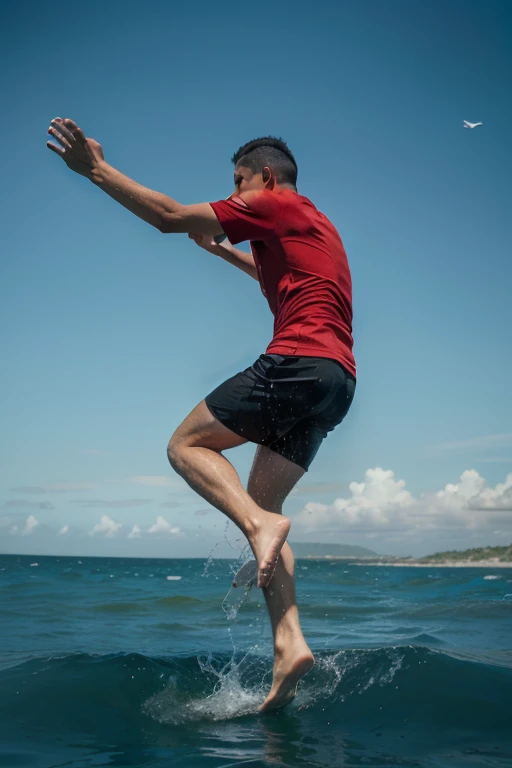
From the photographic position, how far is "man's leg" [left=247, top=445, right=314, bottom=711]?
2775mm

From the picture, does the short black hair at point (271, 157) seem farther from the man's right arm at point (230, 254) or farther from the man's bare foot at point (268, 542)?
the man's bare foot at point (268, 542)

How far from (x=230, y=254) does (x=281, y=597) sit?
5.90ft

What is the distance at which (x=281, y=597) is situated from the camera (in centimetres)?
296

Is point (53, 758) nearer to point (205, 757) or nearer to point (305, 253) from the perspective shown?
point (205, 757)

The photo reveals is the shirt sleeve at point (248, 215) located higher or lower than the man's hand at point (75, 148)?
lower

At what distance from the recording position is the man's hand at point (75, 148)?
2664mm

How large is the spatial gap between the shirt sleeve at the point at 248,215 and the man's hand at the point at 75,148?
1.72ft

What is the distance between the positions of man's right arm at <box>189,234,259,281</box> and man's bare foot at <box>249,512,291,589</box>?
1.48 m

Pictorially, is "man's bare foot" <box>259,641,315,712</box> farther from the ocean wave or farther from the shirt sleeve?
the shirt sleeve

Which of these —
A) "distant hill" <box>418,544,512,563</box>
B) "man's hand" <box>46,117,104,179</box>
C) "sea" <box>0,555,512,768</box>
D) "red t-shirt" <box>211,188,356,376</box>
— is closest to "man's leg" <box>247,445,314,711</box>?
"sea" <box>0,555,512,768</box>

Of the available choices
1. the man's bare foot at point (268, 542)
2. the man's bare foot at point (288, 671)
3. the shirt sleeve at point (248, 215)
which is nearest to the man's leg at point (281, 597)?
the man's bare foot at point (288, 671)

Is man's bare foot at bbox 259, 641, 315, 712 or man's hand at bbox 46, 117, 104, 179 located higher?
man's hand at bbox 46, 117, 104, 179

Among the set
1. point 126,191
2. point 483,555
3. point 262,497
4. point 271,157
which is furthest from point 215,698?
point 483,555

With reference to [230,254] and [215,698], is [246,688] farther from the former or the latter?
[230,254]
